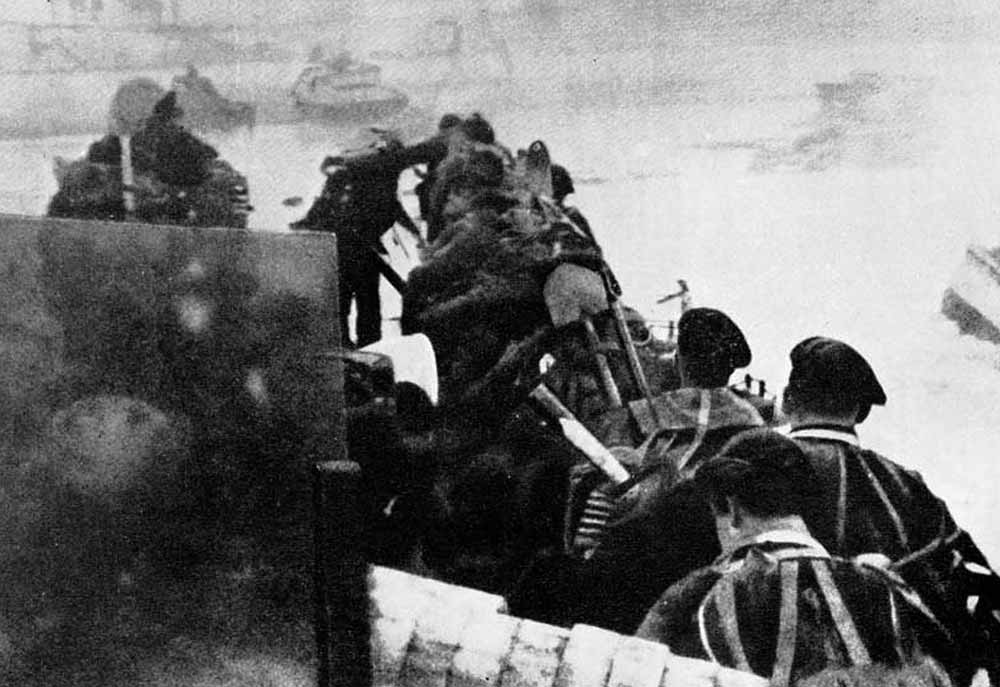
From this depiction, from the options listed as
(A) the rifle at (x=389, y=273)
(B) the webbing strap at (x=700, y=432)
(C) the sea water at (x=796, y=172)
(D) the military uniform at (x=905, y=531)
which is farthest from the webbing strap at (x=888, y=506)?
(A) the rifle at (x=389, y=273)

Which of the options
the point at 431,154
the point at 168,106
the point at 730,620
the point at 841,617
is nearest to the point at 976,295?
the point at 841,617

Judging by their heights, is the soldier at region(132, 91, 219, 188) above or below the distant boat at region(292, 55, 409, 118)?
below

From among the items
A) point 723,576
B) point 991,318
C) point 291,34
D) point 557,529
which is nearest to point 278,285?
point 291,34

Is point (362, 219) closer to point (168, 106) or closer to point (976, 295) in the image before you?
point (168, 106)

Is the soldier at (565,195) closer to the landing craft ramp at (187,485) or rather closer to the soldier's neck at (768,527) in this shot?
the landing craft ramp at (187,485)

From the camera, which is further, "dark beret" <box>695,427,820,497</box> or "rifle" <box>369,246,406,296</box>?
"rifle" <box>369,246,406,296</box>

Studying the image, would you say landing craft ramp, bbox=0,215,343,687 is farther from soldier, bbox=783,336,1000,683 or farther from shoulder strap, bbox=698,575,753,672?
soldier, bbox=783,336,1000,683

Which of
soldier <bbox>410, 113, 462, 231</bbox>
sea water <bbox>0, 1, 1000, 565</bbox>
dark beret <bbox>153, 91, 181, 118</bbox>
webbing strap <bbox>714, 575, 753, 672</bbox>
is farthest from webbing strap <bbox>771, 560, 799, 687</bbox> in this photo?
dark beret <bbox>153, 91, 181, 118</bbox>

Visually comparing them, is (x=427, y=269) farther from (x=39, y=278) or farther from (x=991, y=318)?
(x=991, y=318)
